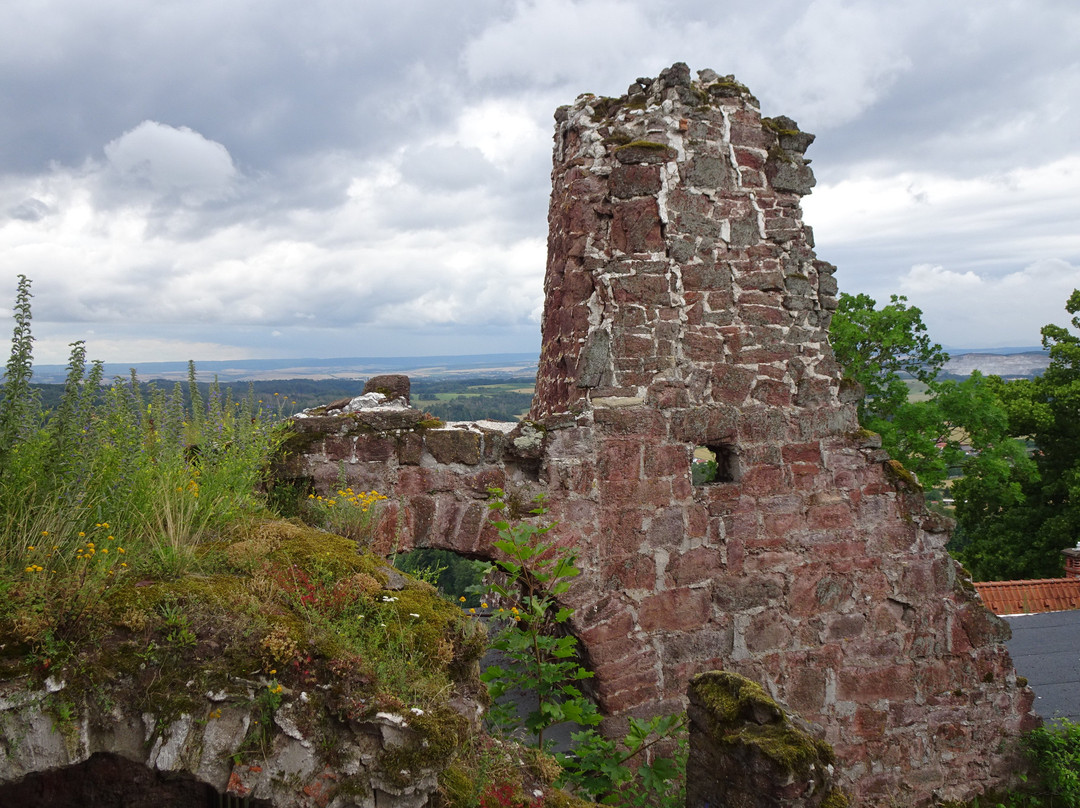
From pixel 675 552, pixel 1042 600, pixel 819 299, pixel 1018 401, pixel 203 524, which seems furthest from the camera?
pixel 1018 401

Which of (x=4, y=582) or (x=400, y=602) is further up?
(x=4, y=582)

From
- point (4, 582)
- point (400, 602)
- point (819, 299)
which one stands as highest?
point (819, 299)

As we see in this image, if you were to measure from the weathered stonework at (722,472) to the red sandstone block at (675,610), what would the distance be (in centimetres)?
2

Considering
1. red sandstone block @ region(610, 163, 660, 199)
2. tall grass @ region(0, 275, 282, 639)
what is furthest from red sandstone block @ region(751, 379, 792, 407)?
tall grass @ region(0, 275, 282, 639)

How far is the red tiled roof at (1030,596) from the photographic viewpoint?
11.0 m

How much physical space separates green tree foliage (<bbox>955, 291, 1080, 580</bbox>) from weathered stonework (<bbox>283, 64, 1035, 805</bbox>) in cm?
1376

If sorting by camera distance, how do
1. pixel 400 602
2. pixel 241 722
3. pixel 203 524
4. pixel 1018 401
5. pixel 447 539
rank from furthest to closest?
pixel 1018 401
pixel 447 539
pixel 203 524
pixel 400 602
pixel 241 722

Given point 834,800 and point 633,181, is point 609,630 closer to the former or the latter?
point 834,800

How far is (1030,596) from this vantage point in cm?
1117

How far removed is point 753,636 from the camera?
5.35m

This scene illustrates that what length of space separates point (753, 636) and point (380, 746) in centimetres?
359

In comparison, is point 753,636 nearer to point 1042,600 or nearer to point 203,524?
point 203,524

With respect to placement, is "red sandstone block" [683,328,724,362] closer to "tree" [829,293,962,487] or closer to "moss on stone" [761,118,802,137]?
"moss on stone" [761,118,802,137]

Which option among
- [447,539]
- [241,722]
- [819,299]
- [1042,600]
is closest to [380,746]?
[241,722]
